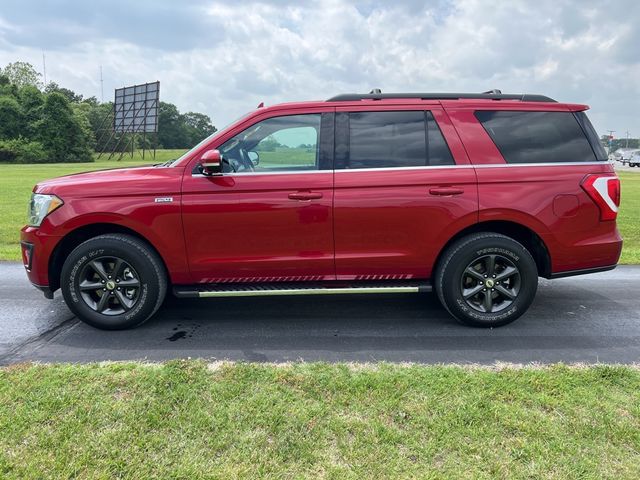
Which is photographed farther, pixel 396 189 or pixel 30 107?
pixel 30 107

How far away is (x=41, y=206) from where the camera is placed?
4.17 metres

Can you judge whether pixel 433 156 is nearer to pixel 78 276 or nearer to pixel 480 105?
pixel 480 105

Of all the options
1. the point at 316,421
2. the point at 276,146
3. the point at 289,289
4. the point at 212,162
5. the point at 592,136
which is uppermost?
the point at 592,136

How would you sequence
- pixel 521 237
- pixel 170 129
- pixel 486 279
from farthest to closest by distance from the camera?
pixel 170 129, pixel 521 237, pixel 486 279

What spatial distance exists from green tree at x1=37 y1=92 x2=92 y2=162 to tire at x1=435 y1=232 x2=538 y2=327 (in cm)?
7241

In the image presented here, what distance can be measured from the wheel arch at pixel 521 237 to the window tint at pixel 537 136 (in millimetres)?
A: 583

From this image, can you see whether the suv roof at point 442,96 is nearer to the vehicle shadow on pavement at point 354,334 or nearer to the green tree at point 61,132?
the vehicle shadow on pavement at point 354,334

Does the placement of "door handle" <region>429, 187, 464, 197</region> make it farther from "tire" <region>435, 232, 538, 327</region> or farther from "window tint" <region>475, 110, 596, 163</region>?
"window tint" <region>475, 110, 596, 163</region>

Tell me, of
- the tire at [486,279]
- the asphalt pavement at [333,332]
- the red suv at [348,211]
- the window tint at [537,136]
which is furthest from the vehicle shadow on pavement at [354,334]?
the window tint at [537,136]

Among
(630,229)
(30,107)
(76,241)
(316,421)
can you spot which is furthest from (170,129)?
(316,421)

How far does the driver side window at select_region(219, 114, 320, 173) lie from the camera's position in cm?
419

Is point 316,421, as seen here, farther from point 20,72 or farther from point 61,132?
point 20,72

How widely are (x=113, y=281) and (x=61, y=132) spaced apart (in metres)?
73.6

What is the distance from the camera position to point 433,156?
4195 millimetres
